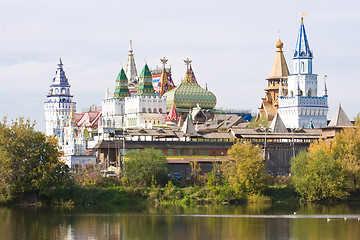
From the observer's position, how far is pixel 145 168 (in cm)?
6012

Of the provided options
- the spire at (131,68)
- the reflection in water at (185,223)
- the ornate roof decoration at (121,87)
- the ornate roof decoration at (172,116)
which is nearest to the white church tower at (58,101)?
the spire at (131,68)

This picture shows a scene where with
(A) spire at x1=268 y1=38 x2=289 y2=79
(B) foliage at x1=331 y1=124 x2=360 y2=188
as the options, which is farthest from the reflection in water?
(A) spire at x1=268 y1=38 x2=289 y2=79

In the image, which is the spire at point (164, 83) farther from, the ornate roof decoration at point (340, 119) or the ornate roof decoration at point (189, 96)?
the ornate roof decoration at point (340, 119)

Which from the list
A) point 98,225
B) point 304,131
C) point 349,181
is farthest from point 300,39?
point 98,225

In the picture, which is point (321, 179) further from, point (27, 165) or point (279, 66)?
point (279, 66)

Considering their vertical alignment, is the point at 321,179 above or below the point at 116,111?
below

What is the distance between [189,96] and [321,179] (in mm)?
54691

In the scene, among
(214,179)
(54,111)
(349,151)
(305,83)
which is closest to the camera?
(214,179)

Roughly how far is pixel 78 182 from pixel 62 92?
67051mm

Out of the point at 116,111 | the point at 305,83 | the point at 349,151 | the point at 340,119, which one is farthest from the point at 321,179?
the point at 116,111

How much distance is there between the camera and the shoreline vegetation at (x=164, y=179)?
56.2m

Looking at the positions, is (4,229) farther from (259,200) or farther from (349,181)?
(349,181)

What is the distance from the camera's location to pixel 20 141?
56.6m

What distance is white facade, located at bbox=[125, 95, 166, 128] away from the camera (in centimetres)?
10125
